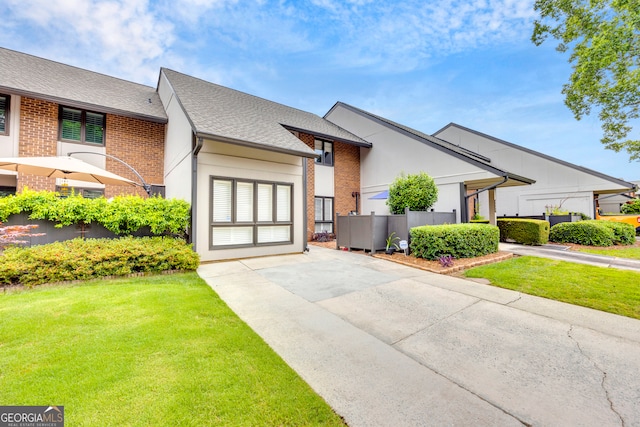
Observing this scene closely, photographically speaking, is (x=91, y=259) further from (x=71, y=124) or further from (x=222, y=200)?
(x=71, y=124)

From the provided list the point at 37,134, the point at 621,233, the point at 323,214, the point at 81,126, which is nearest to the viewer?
the point at 37,134

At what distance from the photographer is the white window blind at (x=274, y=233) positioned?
8.63 metres

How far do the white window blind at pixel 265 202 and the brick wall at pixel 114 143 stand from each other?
5.20m

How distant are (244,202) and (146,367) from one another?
20.5 feet

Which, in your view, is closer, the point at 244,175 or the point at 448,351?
the point at 448,351

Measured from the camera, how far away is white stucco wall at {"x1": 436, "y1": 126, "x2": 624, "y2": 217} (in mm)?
14398

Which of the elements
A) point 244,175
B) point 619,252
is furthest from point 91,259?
point 619,252

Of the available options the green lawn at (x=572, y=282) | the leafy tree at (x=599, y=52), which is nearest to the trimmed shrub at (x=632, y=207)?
the leafy tree at (x=599, y=52)

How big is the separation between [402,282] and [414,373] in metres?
3.35

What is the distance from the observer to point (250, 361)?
8.61ft

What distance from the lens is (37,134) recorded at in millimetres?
8656

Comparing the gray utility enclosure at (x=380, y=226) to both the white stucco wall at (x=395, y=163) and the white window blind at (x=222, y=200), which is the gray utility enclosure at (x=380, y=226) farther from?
the white window blind at (x=222, y=200)

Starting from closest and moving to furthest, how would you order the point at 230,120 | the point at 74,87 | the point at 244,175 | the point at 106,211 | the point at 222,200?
the point at 106,211
the point at 222,200
the point at 244,175
the point at 230,120
the point at 74,87

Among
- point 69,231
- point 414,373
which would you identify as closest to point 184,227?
point 69,231
